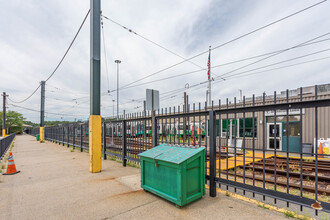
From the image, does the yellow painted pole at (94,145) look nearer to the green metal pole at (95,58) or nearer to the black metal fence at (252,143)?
the green metal pole at (95,58)

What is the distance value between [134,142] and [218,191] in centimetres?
371

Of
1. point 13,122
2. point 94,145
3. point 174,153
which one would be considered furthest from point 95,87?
point 13,122

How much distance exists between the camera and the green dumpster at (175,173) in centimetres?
312

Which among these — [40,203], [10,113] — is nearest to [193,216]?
[40,203]

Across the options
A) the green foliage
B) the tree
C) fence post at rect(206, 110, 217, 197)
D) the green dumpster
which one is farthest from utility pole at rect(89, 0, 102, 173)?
the tree

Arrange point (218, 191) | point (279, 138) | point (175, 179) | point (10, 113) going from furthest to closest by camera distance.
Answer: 1. point (10, 113)
2. point (279, 138)
3. point (218, 191)
4. point (175, 179)

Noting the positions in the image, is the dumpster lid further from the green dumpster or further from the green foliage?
the green foliage

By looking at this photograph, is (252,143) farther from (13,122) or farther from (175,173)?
(13,122)

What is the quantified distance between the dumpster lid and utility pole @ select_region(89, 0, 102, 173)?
2860mm

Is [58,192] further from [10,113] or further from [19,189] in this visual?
[10,113]

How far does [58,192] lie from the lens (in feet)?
13.5

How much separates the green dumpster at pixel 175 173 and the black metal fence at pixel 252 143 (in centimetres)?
36

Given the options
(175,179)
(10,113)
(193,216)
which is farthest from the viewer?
(10,113)

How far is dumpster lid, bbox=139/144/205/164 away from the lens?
10.6ft
